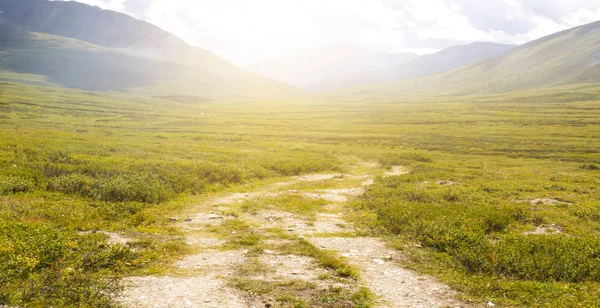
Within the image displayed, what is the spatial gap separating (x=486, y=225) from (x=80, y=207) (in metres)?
24.5

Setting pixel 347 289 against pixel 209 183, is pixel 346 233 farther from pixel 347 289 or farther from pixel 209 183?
pixel 209 183

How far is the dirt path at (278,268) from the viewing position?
11.5 meters

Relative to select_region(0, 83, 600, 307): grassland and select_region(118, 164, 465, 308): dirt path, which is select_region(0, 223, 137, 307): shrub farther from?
select_region(118, 164, 465, 308): dirt path

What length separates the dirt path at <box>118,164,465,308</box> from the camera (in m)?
11.5

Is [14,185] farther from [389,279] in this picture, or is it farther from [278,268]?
[389,279]

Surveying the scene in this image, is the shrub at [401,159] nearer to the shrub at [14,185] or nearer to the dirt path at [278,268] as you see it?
the dirt path at [278,268]

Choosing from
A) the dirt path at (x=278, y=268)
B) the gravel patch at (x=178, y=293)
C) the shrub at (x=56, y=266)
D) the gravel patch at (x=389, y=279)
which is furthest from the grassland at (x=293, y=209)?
the dirt path at (x=278, y=268)

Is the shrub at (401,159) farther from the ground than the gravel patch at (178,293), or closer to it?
closer to it

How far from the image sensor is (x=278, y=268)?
47.2 ft

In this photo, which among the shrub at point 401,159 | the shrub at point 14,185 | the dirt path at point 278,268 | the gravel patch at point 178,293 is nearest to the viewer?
the gravel patch at point 178,293

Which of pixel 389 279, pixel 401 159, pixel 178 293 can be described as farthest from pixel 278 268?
pixel 401 159

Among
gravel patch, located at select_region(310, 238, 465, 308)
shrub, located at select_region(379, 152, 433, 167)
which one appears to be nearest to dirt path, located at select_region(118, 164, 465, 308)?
gravel patch, located at select_region(310, 238, 465, 308)

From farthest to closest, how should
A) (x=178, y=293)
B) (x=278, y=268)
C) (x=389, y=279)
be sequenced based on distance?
(x=278, y=268)
(x=389, y=279)
(x=178, y=293)

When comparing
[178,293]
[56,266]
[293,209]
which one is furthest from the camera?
[293,209]
